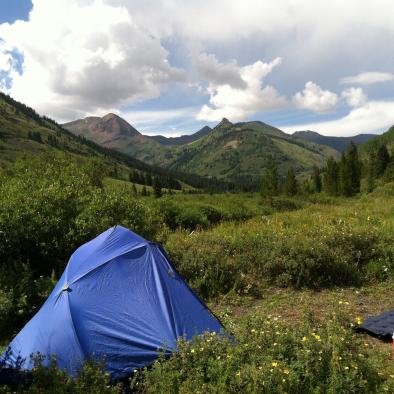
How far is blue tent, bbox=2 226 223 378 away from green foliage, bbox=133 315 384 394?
1.64 ft

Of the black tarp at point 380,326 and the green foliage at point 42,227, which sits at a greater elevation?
the green foliage at point 42,227

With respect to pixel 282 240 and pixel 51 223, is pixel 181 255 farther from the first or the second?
pixel 51 223

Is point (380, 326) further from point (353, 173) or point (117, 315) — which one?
point (353, 173)

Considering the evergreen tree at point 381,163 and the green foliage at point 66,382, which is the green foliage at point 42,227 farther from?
the evergreen tree at point 381,163

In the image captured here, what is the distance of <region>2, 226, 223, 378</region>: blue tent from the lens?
6.01 metres

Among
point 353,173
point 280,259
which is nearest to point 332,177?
point 353,173

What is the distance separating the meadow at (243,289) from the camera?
5031 mm

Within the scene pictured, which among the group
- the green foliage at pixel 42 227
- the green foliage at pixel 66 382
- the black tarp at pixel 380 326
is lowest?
the black tarp at pixel 380 326

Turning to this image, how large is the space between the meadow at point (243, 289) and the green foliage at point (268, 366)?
0.02 m

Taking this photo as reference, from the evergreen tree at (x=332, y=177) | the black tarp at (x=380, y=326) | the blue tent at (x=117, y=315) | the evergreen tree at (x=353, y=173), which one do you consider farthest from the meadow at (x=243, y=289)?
the evergreen tree at (x=332, y=177)

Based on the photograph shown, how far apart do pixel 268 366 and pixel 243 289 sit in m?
5.37

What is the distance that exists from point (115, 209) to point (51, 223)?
2.26 m

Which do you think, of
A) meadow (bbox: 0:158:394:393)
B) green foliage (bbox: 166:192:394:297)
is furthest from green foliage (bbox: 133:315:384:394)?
green foliage (bbox: 166:192:394:297)

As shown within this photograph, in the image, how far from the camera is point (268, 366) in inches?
191
